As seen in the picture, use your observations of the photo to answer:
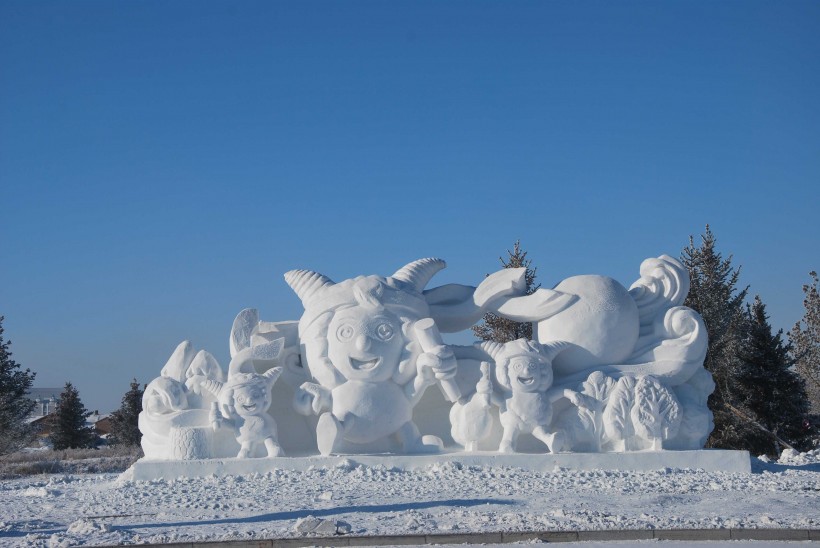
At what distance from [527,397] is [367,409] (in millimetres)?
1817

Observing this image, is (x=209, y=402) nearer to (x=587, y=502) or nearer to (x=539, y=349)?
(x=539, y=349)

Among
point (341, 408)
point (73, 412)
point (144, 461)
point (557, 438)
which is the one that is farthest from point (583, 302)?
point (73, 412)

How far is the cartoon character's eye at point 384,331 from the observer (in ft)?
33.0

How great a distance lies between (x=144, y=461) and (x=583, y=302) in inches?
210

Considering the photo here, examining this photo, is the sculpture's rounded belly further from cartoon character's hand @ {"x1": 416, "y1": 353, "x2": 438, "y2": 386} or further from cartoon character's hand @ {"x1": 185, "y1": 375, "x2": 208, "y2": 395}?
cartoon character's hand @ {"x1": 185, "y1": 375, "x2": 208, "y2": 395}

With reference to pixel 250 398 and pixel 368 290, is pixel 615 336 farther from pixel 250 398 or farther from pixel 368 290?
pixel 250 398

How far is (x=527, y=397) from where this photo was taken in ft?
32.1

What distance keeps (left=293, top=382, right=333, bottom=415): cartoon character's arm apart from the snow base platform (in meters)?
0.58

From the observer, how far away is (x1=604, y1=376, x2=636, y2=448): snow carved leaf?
9852 millimetres

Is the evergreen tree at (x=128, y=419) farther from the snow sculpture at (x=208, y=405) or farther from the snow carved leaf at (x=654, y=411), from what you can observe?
the snow carved leaf at (x=654, y=411)

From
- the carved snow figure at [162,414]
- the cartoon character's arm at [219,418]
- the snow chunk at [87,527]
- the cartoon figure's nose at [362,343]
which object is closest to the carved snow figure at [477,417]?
the cartoon figure's nose at [362,343]

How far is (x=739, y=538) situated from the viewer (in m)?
6.06

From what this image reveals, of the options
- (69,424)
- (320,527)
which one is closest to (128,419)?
(69,424)

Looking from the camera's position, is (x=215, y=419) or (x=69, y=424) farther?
(x=69, y=424)
